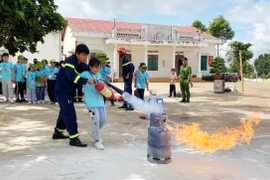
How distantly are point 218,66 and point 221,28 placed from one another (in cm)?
953

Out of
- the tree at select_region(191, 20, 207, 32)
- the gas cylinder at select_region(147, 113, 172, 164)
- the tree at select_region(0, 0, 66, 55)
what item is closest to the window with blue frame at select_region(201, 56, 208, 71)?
the tree at select_region(191, 20, 207, 32)

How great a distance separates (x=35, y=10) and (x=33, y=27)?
91 centimetres

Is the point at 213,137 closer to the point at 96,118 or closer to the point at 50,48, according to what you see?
the point at 96,118

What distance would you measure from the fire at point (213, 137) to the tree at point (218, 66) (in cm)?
2550

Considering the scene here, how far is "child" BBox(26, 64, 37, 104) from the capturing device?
9.87 m

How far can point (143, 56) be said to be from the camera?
30.2 m

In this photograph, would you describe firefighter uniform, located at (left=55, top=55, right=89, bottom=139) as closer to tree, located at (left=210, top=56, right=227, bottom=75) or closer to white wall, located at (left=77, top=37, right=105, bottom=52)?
white wall, located at (left=77, top=37, right=105, bottom=52)

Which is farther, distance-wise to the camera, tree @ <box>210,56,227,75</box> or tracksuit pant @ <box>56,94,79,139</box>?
tree @ <box>210,56,227,75</box>

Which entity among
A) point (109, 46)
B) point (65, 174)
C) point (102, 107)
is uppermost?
point (109, 46)

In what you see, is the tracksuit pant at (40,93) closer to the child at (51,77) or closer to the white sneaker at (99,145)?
the child at (51,77)

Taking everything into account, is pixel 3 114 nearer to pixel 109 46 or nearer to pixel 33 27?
pixel 33 27

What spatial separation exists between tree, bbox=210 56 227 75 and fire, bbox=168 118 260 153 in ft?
83.6

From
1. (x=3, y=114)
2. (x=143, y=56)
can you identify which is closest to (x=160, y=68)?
(x=143, y=56)

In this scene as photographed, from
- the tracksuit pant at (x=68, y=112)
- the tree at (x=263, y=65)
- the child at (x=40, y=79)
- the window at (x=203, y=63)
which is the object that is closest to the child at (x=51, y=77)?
the child at (x=40, y=79)
